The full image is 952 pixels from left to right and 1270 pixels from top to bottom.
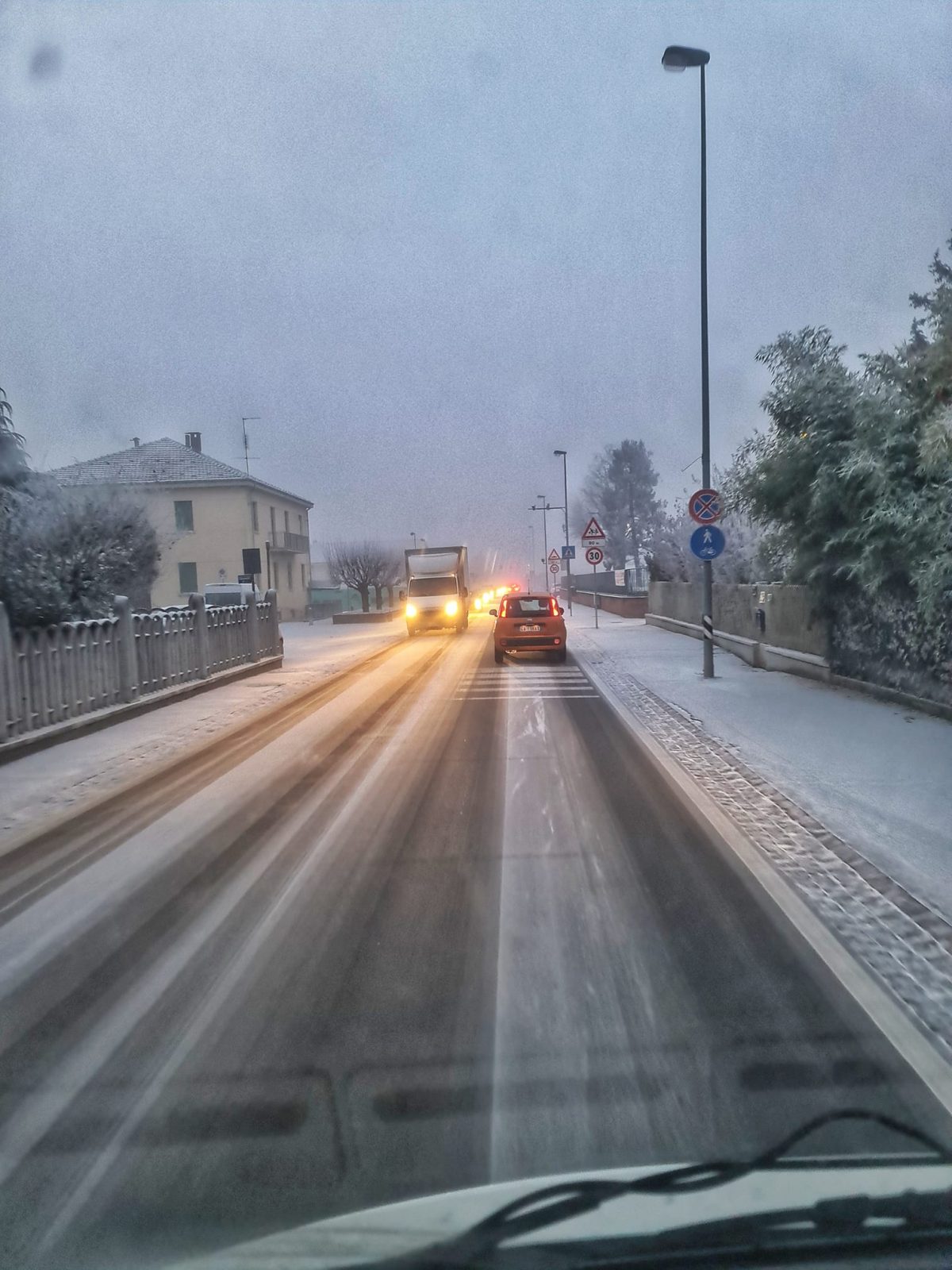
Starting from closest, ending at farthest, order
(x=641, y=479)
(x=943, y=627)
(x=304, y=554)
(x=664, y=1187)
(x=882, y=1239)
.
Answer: (x=882, y=1239) → (x=664, y=1187) → (x=943, y=627) → (x=304, y=554) → (x=641, y=479)

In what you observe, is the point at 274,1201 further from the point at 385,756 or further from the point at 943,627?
the point at 943,627

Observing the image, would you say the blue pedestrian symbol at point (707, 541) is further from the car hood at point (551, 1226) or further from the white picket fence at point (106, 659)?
the car hood at point (551, 1226)

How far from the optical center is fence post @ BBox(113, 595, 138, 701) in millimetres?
15305

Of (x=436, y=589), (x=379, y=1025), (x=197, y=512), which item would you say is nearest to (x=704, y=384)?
(x=379, y=1025)

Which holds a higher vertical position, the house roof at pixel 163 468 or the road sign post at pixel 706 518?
the house roof at pixel 163 468

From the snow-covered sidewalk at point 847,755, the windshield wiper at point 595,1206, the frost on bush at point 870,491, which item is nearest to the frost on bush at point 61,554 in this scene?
the snow-covered sidewalk at point 847,755

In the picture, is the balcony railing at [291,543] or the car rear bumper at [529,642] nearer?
the car rear bumper at [529,642]

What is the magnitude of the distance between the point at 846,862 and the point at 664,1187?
14.2ft

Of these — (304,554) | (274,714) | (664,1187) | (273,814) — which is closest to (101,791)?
(273,814)

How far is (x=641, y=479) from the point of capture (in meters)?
98.9

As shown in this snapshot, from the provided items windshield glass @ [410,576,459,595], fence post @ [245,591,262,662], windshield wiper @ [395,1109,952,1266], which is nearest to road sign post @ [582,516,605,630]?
windshield glass @ [410,576,459,595]

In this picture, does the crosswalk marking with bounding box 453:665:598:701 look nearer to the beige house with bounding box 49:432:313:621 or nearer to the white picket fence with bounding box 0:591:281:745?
the white picket fence with bounding box 0:591:281:745

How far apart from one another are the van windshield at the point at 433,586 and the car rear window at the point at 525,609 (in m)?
14.9

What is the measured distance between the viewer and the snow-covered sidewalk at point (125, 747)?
948 centimetres
